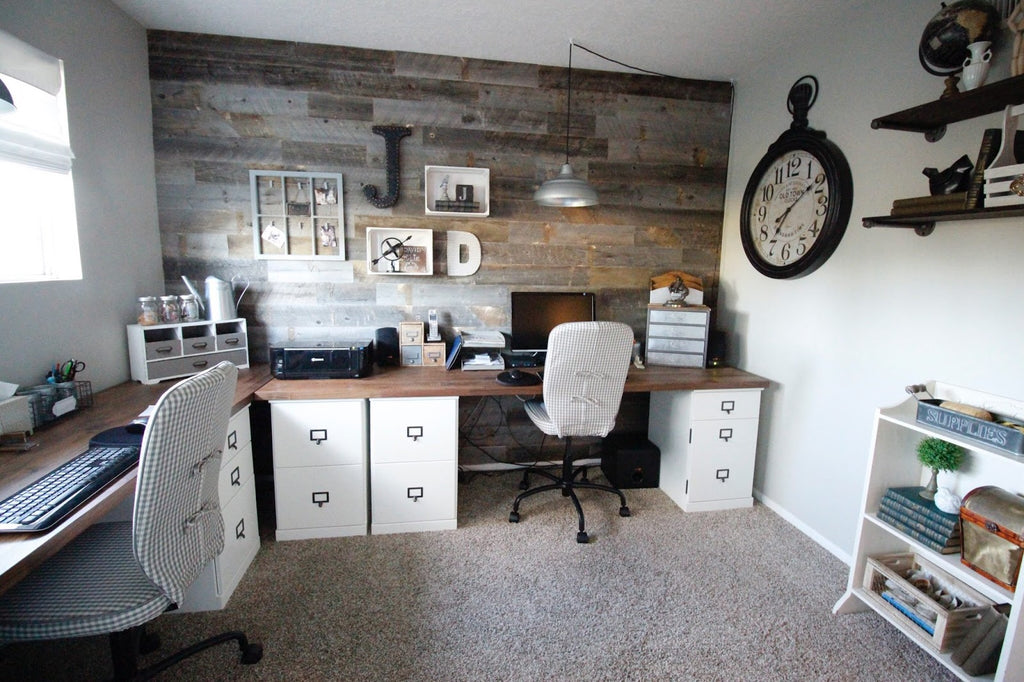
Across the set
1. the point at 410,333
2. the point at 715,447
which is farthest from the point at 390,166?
the point at 715,447

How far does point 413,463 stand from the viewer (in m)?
2.38

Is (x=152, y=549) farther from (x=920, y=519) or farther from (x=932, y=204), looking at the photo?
(x=932, y=204)

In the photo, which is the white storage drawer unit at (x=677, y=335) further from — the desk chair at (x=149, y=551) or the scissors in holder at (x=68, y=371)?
the scissors in holder at (x=68, y=371)

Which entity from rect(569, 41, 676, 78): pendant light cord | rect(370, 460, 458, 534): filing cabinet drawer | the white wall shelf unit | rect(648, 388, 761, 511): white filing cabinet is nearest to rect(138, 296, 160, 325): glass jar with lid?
rect(370, 460, 458, 534): filing cabinet drawer

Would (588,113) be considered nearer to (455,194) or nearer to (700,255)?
(455,194)

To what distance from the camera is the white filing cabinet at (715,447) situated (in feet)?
8.62

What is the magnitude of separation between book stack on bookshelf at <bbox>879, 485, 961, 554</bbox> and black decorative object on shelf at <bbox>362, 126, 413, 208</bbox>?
276cm

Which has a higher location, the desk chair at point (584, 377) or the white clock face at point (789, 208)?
the white clock face at point (789, 208)

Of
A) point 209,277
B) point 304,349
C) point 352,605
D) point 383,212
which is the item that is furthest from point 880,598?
point 209,277

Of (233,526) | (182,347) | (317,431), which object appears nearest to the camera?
(233,526)

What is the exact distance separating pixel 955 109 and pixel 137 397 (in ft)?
11.2

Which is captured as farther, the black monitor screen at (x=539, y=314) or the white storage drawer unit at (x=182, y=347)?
the black monitor screen at (x=539, y=314)

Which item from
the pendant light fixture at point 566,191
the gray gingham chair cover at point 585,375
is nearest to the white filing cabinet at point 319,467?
the gray gingham chair cover at point 585,375

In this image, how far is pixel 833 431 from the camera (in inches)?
91.9
